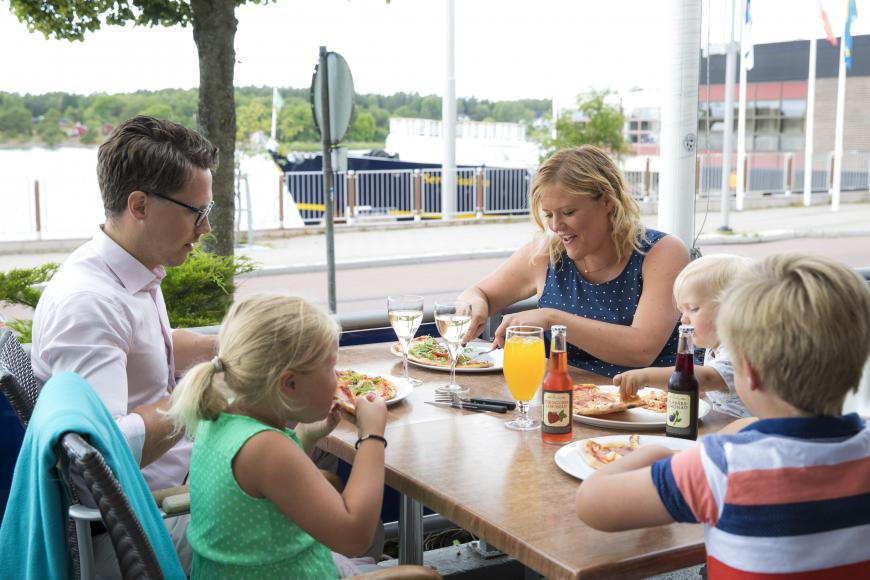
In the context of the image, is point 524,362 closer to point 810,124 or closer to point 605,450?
point 605,450

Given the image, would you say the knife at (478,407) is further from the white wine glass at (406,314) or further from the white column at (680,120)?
the white column at (680,120)

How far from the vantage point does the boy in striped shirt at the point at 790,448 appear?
134 centimetres

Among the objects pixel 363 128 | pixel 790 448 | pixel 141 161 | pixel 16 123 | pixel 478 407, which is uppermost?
pixel 363 128

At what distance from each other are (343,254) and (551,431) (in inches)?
541

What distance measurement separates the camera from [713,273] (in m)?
2.38

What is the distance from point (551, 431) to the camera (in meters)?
2.07

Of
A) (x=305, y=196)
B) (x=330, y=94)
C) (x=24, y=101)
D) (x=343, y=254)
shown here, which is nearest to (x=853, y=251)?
(x=343, y=254)

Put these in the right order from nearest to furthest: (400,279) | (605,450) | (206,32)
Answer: (605,450)
(206,32)
(400,279)

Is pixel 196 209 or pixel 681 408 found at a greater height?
pixel 196 209

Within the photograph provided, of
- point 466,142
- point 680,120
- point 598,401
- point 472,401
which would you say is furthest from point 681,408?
point 466,142

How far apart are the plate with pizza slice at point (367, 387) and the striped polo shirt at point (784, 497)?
1035 mm

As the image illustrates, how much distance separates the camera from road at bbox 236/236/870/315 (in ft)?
39.2

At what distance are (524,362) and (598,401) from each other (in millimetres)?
289

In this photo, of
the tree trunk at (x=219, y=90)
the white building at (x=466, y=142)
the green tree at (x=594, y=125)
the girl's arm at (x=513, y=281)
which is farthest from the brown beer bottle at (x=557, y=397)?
the white building at (x=466, y=142)
